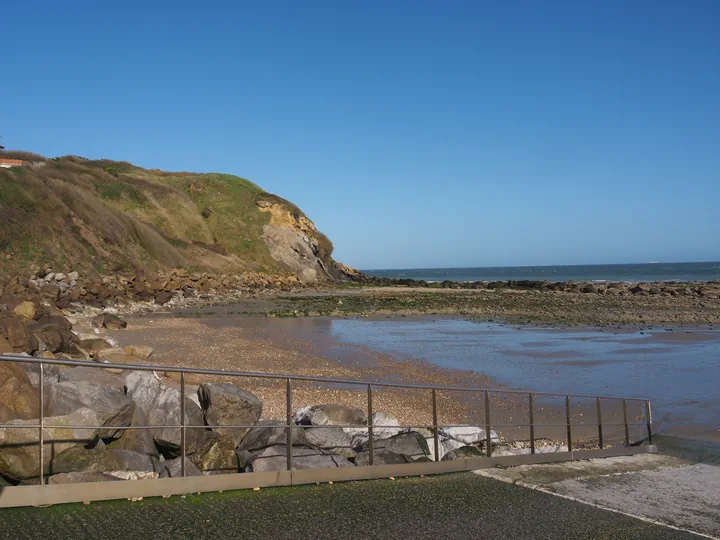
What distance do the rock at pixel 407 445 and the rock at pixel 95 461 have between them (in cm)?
299

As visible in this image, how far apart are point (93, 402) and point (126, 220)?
47.7 meters

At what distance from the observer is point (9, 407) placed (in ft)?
21.2

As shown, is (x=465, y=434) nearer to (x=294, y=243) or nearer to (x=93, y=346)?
(x=93, y=346)

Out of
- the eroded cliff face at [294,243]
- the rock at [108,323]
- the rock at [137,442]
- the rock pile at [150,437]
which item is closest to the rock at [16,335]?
the rock pile at [150,437]

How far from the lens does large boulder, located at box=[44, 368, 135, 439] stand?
6.78 metres

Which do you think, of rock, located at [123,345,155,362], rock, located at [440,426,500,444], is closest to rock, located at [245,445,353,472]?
rock, located at [440,426,500,444]

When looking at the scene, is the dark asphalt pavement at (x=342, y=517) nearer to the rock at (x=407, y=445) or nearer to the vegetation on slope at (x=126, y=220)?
the rock at (x=407, y=445)

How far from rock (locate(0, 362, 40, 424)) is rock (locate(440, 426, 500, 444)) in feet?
18.1

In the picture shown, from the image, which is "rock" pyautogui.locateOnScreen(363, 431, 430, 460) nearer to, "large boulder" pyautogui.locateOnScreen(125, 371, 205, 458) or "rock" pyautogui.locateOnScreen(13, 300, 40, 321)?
"large boulder" pyautogui.locateOnScreen(125, 371, 205, 458)

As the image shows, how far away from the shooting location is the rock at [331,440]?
27.1 ft

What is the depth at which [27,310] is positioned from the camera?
60.0 feet

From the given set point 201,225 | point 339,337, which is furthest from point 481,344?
point 201,225

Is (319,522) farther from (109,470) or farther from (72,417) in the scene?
(72,417)

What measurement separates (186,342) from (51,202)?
26154 mm
